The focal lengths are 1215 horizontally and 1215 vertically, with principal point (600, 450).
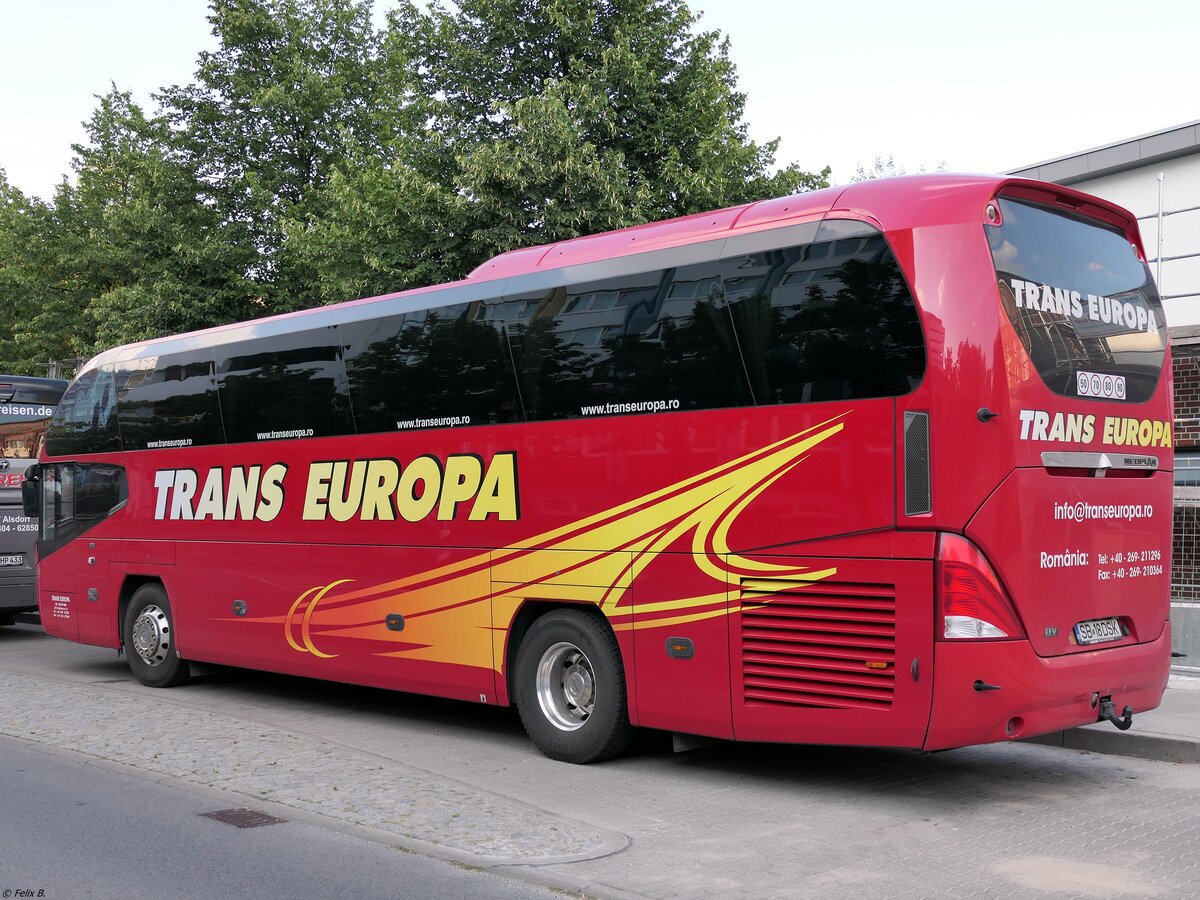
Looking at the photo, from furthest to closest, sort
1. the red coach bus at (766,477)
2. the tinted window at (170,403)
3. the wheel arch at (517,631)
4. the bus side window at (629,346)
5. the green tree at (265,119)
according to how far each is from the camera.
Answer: the green tree at (265,119), the tinted window at (170,403), the wheel arch at (517,631), the bus side window at (629,346), the red coach bus at (766,477)

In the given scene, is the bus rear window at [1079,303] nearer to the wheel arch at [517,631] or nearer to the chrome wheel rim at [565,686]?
the chrome wheel rim at [565,686]

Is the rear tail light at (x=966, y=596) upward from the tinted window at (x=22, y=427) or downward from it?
downward

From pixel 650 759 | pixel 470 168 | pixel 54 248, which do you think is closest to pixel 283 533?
pixel 650 759

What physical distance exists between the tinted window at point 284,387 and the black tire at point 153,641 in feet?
7.33

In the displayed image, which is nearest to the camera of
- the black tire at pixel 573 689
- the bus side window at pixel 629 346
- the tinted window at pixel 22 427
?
the bus side window at pixel 629 346

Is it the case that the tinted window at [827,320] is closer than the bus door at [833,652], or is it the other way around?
the bus door at [833,652]

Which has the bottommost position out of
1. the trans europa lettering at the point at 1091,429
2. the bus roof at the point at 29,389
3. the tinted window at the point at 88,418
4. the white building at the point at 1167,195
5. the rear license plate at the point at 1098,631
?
the rear license plate at the point at 1098,631

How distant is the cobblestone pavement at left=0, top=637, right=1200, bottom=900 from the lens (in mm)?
5766

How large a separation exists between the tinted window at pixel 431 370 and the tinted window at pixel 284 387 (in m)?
0.24

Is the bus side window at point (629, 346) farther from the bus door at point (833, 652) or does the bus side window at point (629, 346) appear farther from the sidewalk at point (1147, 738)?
the sidewalk at point (1147, 738)

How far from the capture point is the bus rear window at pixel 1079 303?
692 centimetres

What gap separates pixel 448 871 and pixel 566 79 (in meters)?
15.7

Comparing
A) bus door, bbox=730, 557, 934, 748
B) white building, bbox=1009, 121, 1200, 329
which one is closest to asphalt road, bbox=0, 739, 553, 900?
bus door, bbox=730, 557, 934, 748

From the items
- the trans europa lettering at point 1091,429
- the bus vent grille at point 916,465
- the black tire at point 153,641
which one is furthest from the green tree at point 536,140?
the bus vent grille at point 916,465
